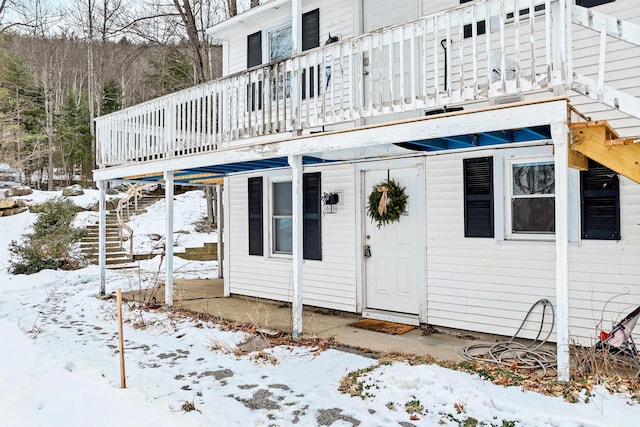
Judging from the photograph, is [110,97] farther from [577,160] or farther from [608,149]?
[608,149]

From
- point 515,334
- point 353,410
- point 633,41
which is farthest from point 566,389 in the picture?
point 633,41

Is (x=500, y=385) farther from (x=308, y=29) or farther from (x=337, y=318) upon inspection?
(x=308, y=29)

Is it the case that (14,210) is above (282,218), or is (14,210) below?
above

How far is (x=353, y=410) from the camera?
143 inches

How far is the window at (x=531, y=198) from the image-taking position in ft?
17.2

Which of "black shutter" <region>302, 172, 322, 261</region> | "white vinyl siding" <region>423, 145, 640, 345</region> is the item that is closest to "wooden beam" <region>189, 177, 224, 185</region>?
"black shutter" <region>302, 172, 322, 261</region>

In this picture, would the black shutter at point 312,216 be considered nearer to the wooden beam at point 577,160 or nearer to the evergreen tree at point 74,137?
the wooden beam at point 577,160

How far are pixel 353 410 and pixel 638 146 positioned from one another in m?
3.29

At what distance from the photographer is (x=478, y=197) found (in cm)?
560

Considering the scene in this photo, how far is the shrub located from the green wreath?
9.05 metres

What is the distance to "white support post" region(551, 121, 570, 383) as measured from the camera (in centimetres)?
382

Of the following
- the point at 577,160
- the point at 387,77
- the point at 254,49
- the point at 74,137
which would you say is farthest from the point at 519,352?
the point at 74,137

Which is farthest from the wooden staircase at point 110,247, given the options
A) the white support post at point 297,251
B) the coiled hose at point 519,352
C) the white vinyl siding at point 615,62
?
the white vinyl siding at point 615,62

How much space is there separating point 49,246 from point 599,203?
11.9 m
